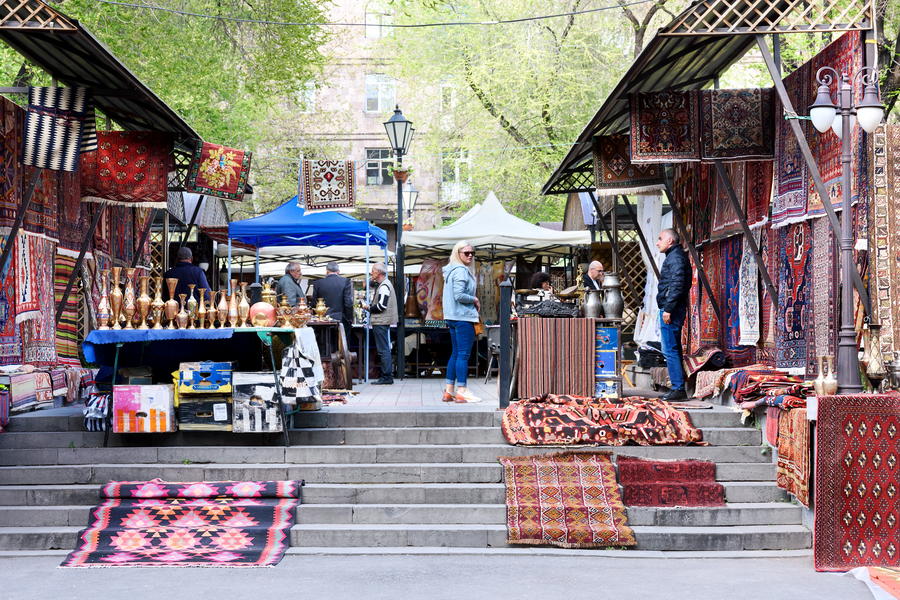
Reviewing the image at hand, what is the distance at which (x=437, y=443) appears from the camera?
893 centimetres

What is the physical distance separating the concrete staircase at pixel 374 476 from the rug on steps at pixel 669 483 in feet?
0.48

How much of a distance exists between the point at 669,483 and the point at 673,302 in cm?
281

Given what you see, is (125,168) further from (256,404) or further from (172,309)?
(256,404)

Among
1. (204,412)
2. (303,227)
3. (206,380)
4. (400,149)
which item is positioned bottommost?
(204,412)

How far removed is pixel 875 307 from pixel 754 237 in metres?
2.80

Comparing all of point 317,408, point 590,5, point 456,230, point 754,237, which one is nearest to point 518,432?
point 317,408

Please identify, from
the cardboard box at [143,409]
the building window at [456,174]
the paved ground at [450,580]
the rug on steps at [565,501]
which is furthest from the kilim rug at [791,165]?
the building window at [456,174]

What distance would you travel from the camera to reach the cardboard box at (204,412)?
861 centimetres

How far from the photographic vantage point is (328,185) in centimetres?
1541

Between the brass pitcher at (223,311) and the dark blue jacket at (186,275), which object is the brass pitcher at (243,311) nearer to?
the brass pitcher at (223,311)

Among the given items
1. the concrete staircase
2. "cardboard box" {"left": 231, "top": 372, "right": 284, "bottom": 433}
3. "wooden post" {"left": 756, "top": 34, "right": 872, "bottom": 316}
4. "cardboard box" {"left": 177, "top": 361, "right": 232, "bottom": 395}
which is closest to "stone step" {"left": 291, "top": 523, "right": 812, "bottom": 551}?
the concrete staircase

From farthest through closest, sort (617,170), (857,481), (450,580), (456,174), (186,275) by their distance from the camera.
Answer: (456,174) → (186,275) → (617,170) → (857,481) → (450,580)

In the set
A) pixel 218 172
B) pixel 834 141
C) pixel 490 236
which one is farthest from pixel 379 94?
pixel 834 141

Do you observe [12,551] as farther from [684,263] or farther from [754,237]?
[754,237]
